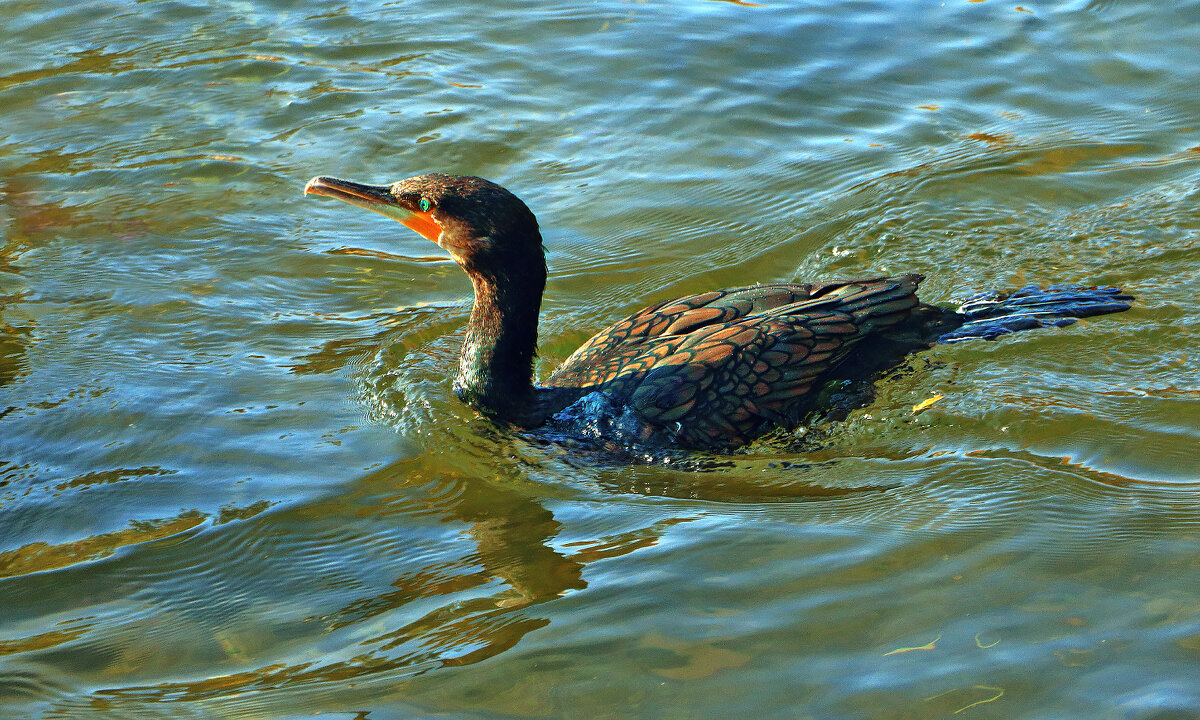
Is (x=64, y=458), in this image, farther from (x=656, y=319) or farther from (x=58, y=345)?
(x=656, y=319)

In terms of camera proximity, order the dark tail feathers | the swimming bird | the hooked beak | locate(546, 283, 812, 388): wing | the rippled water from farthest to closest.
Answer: the dark tail feathers
locate(546, 283, 812, 388): wing
the hooked beak
the swimming bird
the rippled water

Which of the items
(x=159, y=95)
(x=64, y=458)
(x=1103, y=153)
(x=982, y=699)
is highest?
(x=159, y=95)

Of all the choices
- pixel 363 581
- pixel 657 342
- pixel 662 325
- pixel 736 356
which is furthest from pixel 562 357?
pixel 363 581

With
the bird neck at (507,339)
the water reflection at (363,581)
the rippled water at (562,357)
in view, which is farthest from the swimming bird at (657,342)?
the water reflection at (363,581)

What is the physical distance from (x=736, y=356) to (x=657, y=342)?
17.2 inches

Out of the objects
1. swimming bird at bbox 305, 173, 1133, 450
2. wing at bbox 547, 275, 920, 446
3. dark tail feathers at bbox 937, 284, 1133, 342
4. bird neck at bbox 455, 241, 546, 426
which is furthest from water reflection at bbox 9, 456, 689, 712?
dark tail feathers at bbox 937, 284, 1133, 342

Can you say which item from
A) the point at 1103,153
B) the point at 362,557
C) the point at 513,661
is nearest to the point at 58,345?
the point at 362,557

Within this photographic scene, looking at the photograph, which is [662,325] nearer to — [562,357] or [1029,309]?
[562,357]

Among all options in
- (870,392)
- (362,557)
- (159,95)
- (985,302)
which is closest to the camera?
(362,557)

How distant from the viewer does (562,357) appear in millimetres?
6324

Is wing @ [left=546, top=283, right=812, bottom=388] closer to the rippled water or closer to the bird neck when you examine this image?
the bird neck

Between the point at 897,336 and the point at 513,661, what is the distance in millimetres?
2662

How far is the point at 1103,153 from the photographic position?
25.3 ft

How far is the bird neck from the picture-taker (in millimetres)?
5156
